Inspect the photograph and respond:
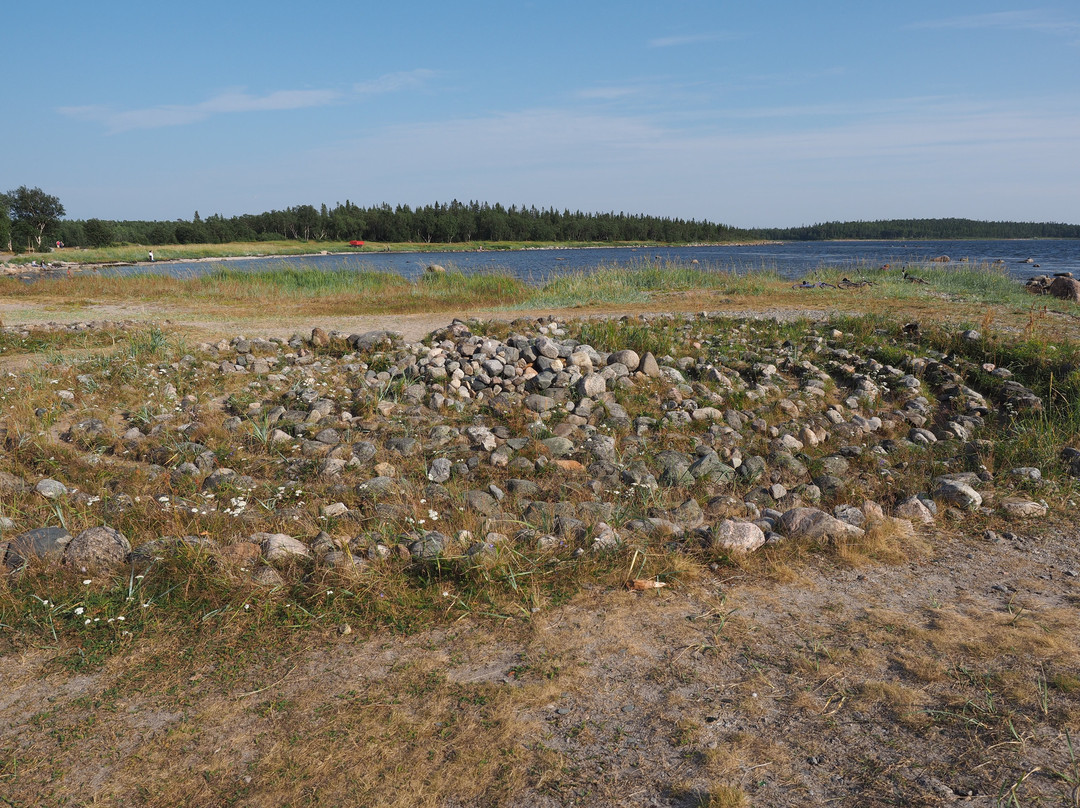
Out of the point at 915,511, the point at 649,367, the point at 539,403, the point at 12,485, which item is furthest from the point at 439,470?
the point at 649,367

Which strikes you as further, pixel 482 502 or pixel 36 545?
pixel 482 502

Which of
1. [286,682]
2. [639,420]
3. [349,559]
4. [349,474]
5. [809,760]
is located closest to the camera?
[809,760]

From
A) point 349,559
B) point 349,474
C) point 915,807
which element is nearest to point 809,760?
point 915,807

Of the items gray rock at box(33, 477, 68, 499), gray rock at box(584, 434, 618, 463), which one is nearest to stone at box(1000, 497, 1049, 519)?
gray rock at box(584, 434, 618, 463)

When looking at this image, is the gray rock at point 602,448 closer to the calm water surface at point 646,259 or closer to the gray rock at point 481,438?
the gray rock at point 481,438

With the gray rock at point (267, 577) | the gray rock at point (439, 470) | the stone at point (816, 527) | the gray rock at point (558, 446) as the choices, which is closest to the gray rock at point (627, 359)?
the gray rock at point (558, 446)

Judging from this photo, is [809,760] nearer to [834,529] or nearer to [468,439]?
[834,529]

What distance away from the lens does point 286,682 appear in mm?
3451

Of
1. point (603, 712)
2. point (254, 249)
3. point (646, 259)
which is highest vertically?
point (254, 249)

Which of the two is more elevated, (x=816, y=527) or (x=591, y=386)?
(x=591, y=386)

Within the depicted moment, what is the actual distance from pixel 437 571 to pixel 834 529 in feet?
10.2

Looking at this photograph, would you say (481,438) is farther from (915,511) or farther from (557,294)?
(557,294)

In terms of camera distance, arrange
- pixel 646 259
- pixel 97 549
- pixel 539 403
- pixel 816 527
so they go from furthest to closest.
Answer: pixel 646 259
pixel 539 403
pixel 816 527
pixel 97 549

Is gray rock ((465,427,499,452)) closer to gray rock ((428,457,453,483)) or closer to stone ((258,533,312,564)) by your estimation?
gray rock ((428,457,453,483))
